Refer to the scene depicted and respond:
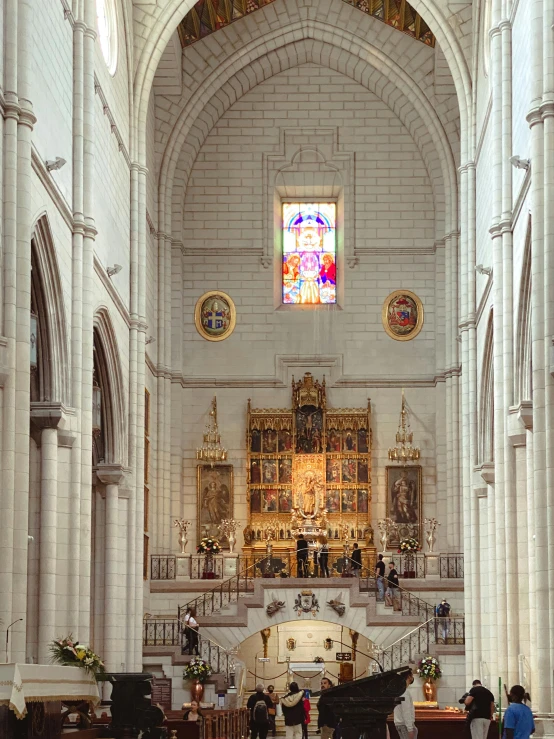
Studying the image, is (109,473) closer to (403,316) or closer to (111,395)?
(111,395)

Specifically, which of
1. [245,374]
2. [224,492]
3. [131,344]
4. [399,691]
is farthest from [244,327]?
[399,691]

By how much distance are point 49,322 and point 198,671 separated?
10443mm

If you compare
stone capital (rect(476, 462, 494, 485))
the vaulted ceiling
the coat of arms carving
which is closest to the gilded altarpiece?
the coat of arms carving

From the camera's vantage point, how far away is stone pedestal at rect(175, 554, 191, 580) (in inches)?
1421

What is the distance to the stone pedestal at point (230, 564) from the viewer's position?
36.4m

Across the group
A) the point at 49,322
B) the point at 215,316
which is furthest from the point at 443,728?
the point at 215,316

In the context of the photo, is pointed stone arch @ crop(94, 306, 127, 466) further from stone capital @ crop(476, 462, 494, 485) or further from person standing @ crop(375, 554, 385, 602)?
stone capital @ crop(476, 462, 494, 485)

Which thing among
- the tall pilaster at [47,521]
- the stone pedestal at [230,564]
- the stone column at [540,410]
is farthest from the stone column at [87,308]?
the stone pedestal at [230,564]

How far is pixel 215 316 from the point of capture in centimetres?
3972

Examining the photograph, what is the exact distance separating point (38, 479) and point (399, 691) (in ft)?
37.0

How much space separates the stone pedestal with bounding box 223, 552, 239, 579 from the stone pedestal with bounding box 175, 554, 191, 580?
0.96 metres

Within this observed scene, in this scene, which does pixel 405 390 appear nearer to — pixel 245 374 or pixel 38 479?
pixel 245 374

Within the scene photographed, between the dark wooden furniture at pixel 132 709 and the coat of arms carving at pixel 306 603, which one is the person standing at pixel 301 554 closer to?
the coat of arms carving at pixel 306 603

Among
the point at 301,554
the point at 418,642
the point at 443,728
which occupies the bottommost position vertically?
the point at 443,728
